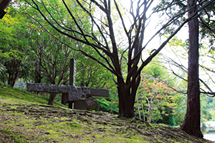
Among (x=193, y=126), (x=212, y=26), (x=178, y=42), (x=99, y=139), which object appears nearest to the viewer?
(x=99, y=139)

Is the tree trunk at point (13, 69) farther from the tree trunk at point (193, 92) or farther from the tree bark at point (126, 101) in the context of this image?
the tree trunk at point (193, 92)

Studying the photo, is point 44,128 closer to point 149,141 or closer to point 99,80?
point 149,141

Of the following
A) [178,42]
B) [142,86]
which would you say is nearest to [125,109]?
[178,42]

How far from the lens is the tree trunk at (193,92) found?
7008 mm

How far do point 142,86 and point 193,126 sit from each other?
32.1ft

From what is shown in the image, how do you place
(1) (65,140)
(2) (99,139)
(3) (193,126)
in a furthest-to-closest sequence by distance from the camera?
(3) (193,126), (2) (99,139), (1) (65,140)

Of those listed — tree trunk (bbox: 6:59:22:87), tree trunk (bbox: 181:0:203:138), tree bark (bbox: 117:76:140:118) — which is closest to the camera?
tree bark (bbox: 117:76:140:118)

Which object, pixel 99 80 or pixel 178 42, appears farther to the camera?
pixel 99 80

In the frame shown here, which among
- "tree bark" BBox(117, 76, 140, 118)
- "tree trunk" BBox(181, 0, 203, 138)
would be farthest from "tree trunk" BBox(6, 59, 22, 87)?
"tree trunk" BBox(181, 0, 203, 138)

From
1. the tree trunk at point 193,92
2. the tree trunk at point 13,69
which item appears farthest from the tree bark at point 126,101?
the tree trunk at point 13,69

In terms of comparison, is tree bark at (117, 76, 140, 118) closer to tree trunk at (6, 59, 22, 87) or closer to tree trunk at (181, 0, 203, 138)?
tree trunk at (181, 0, 203, 138)

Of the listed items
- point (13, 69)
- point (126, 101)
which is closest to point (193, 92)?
point (126, 101)

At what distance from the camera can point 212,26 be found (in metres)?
8.79

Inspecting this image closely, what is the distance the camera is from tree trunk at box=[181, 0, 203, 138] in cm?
701
